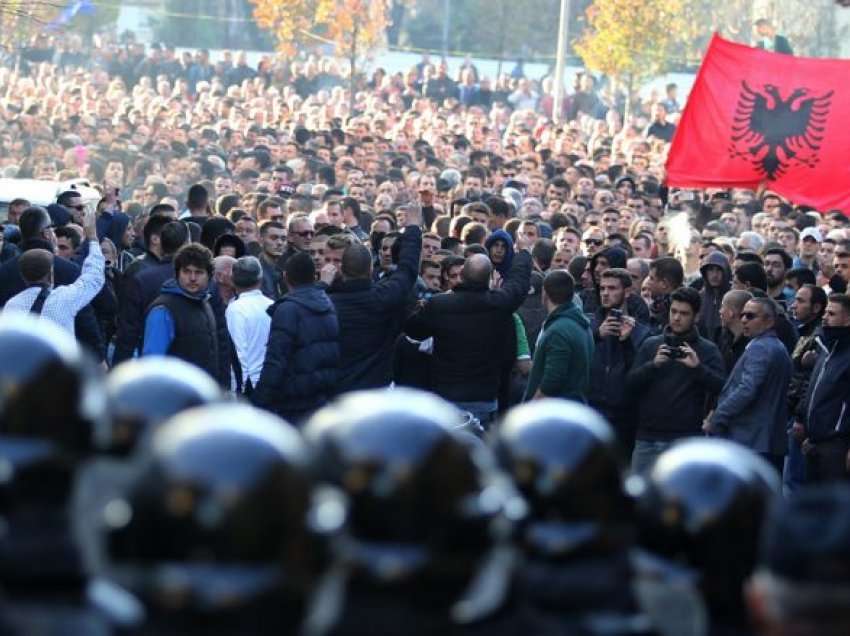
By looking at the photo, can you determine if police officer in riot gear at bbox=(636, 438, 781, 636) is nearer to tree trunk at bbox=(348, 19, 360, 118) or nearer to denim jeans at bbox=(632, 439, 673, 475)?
denim jeans at bbox=(632, 439, 673, 475)

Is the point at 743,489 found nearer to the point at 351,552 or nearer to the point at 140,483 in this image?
the point at 351,552

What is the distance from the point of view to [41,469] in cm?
251

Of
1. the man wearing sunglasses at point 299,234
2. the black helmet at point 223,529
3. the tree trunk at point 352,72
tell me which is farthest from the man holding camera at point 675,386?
the tree trunk at point 352,72

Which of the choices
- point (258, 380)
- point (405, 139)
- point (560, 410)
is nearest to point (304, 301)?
point (258, 380)

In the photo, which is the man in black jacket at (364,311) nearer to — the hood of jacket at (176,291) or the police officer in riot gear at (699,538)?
the hood of jacket at (176,291)

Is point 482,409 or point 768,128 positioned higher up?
point 768,128

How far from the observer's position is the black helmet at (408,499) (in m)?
2.48

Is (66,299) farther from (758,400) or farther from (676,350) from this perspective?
(758,400)

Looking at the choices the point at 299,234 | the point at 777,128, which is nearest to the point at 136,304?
the point at 299,234

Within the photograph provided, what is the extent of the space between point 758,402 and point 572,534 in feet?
22.0

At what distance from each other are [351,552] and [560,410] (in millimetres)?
495

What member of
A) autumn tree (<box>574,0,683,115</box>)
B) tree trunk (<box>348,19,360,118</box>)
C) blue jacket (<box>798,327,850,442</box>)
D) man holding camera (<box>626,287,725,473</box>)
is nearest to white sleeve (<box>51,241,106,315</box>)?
man holding camera (<box>626,287,725,473</box>)

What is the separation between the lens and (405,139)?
1011 inches

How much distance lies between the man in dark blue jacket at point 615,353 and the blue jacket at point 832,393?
2.99 feet
